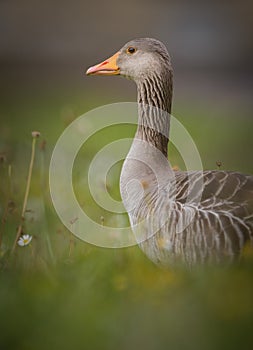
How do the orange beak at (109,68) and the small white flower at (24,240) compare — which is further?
the orange beak at (109,68)

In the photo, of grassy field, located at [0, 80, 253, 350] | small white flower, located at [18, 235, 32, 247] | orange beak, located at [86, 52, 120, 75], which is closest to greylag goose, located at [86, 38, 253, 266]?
orange beak, located at [86, 52, 120, 75]

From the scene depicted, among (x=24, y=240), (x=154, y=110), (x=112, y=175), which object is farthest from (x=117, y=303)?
(x=112, y=175)

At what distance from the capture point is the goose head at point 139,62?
2322 millimetres

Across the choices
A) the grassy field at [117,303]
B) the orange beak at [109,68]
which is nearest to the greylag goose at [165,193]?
the orange beak at [109,68]

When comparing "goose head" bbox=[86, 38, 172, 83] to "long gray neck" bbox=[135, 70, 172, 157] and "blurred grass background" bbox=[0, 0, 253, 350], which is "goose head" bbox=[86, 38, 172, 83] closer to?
"long gray neck" bbox=[135, 70, 172, 157]

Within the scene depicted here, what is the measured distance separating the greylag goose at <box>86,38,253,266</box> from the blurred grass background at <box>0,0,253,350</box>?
12 cm

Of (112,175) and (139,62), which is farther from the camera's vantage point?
(112,175)

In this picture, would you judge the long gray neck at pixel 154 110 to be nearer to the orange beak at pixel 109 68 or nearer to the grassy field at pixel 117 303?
the orange beak at pixel 109 68

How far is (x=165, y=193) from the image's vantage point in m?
2.08

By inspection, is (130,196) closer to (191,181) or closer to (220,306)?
(191,181)

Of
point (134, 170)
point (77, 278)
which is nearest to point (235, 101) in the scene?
point (134, 170)

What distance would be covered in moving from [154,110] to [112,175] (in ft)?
2.60

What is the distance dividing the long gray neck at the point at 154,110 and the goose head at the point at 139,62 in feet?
0.10

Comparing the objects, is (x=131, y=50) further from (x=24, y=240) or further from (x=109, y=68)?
(x=24, y=240)
